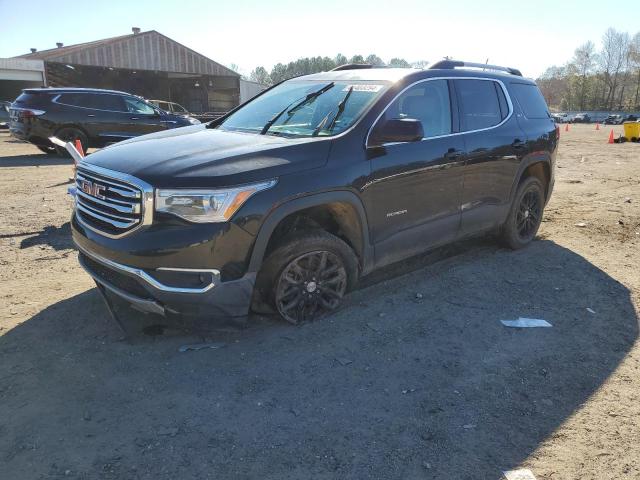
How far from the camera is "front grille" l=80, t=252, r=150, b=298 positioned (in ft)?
10.7

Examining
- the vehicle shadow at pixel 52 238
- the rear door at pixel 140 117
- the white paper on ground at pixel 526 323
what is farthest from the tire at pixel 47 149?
the white paper on ground at pixel 526 323

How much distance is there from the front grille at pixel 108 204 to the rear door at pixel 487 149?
9.93ft

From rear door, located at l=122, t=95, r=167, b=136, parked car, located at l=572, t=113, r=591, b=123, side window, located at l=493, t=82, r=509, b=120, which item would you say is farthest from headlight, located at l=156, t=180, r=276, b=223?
parked car, located at l=572, t=113, r=591, b=123

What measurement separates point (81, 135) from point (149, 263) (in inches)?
451

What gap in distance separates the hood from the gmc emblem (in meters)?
0.15

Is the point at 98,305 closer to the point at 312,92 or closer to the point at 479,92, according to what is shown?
the point at 312,92

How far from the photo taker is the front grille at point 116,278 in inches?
128

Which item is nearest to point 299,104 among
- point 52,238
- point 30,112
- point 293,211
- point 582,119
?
point 293,211

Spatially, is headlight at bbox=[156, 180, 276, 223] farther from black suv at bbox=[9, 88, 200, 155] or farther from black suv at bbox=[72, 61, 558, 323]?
black suv at bbox=[9, 88, 200, 155]

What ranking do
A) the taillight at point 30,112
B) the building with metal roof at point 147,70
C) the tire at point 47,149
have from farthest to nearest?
the building with metal roof at point 147,70 < the tire at point 47,149 < the taillight at point 30,112

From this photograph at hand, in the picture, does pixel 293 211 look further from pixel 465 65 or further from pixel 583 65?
pixel 583 65

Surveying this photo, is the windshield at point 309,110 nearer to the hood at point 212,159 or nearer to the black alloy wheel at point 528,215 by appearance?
the hood at point 212,159

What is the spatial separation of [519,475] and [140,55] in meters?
36.2

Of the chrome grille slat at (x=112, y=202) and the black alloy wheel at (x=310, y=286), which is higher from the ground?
the chrome grille slat at (x=112, y=202)
